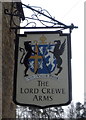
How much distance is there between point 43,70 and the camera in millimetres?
4750

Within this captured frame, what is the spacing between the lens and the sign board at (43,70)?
4.61 meters

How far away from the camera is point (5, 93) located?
5.29 m

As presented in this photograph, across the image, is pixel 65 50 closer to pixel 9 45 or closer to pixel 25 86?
pixel 25 86

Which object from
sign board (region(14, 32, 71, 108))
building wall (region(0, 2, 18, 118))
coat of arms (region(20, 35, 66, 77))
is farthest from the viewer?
building wall (region(0, 2, 18, 118))

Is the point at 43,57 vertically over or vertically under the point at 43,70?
over

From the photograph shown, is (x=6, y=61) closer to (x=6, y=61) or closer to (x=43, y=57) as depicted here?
(x=6, y=61)

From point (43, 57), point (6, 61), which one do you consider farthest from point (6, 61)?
point (43, 57)

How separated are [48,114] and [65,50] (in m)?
34.3

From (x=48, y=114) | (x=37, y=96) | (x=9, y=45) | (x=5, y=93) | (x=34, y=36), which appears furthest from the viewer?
(x=48, y=114)

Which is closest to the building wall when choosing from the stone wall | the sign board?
the stone wall

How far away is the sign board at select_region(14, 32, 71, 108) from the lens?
15.1ft

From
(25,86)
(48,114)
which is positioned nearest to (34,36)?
(25,86)

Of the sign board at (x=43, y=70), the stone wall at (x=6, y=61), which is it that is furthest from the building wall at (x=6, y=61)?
the sign board at (x=43, y=70)

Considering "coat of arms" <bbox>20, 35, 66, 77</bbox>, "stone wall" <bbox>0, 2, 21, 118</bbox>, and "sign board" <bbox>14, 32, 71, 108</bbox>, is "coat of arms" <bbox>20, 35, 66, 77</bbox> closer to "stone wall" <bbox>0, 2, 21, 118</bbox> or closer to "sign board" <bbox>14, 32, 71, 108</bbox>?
"sign board" <bbox>14, 32, 71, 108</bbox>
